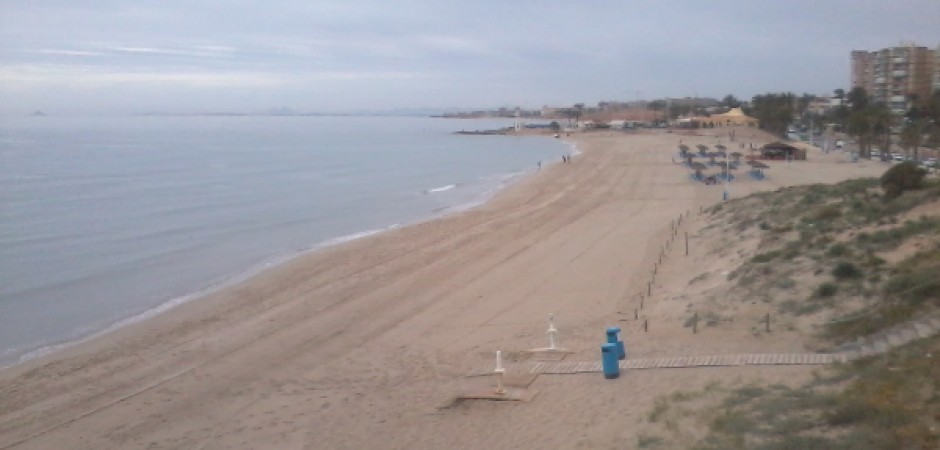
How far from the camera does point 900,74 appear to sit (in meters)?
92.2

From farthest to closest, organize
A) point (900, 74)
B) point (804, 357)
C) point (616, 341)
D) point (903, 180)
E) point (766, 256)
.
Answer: point (900, 74)
point (903, 180)
point (766, 256)
point (616, 341)
point (804, 357)

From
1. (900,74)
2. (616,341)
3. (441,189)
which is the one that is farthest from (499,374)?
(900,74)

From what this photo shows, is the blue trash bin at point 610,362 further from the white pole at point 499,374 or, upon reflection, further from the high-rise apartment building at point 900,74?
the high-rise apartment building at point 900,74

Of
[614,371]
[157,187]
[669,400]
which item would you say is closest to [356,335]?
[614,371]

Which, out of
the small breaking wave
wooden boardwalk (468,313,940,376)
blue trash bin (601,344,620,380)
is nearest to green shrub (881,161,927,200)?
wooden boardwalk (468,313,940,376)

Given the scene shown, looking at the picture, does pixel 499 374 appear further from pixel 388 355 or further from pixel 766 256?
pixel 766 256

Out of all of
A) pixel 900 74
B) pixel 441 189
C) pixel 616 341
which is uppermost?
pixel 900 74

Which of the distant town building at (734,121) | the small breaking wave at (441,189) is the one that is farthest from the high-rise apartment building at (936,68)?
the small breaking wave at (441,189)

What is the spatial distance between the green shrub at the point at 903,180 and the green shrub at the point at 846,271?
5.71m

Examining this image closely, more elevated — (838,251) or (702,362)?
(838,251)

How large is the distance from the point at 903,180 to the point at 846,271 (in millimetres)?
6189

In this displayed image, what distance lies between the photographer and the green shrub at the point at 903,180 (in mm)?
16344

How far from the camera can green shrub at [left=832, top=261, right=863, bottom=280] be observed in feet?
37.4

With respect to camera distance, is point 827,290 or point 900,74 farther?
point 900,74
